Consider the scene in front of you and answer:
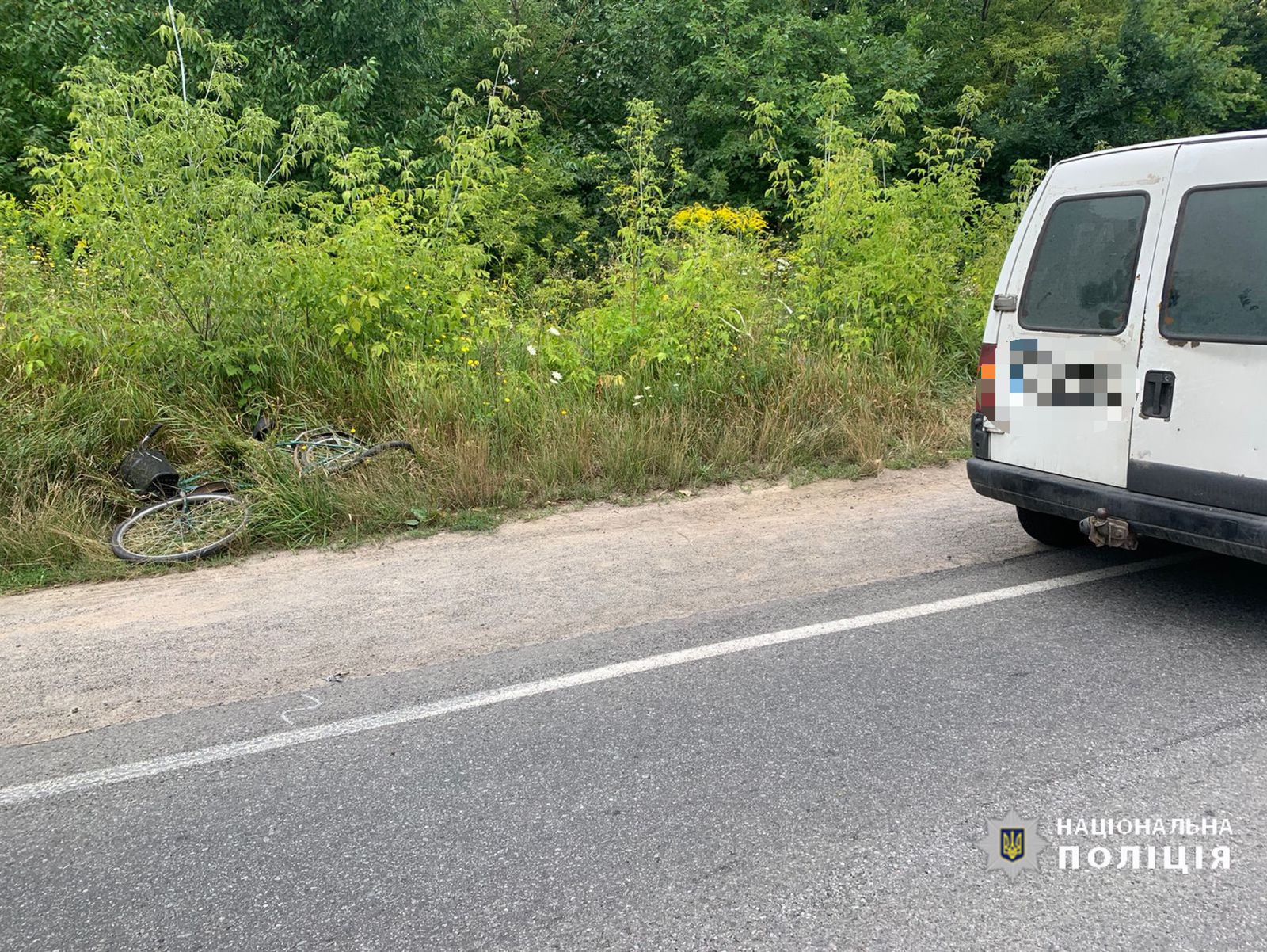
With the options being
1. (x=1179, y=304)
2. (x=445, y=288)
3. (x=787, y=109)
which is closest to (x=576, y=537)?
(x=445, y=288)

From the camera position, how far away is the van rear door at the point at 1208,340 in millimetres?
3998

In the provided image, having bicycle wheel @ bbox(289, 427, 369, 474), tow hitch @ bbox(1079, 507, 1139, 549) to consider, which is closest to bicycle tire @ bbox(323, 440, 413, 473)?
bicycle wheel @ bbox(289, 427, 369, 474)

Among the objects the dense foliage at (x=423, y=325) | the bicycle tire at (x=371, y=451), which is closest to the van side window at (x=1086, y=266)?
the dense foliage at (x=423, y=325)

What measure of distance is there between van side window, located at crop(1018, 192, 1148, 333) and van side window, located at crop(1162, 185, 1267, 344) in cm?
21

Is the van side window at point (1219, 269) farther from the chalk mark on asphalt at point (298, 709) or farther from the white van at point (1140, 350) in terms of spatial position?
the chalk mark on asphalt at point (298, 709)

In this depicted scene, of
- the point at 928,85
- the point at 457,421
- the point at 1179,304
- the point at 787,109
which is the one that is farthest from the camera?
the point at 928,85

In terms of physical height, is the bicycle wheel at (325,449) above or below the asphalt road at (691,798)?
above

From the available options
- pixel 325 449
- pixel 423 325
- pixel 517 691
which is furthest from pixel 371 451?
pixel 517 691

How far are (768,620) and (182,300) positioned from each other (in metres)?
5.41

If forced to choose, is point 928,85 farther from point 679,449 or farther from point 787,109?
point 679,449

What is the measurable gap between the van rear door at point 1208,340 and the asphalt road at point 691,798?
0.75 meters

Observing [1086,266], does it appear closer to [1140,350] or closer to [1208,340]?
[1140,350]

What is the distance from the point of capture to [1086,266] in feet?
15.5

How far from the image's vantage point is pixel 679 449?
292 inches
